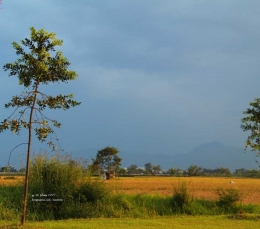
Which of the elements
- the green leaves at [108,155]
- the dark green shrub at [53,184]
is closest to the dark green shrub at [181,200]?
the dark green shrub at [53,184]

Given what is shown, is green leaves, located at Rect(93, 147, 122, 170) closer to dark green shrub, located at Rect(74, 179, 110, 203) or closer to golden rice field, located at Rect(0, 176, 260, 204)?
golden rice field, located at Rect(0, 176, 260, 204)

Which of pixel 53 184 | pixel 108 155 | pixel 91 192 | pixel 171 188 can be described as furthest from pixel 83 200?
Result: pixel 108 155

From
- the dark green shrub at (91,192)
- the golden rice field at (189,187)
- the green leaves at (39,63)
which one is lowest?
the golden rice field at (189,187)

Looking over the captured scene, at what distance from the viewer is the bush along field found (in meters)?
15.4

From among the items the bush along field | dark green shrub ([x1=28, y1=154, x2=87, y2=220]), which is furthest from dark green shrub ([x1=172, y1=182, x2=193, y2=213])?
dark green shrub ([x1=28, y1=154, x2=87, y2=220])

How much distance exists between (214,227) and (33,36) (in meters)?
8.32

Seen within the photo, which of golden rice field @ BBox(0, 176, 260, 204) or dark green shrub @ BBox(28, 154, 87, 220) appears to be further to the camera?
golden rice field @ BBox(0, 176, 260, 204)

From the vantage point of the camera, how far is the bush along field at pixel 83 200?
15367mm

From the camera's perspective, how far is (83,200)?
16094mm

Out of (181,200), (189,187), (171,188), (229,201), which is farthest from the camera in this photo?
(171,188)

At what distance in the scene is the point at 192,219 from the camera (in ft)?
46.1

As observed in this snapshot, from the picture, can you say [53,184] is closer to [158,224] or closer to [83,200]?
[83,200]

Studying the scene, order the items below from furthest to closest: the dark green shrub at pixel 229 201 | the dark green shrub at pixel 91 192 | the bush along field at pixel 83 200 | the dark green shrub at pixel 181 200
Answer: the dark green shrub at pixel 229 201
the dark green shrub at pixel 181 200
the dark green shrub at pixel 91 192
the bush along field at pixel 83 200

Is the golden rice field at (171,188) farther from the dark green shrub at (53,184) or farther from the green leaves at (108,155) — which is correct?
the green leaves at (108,155)
